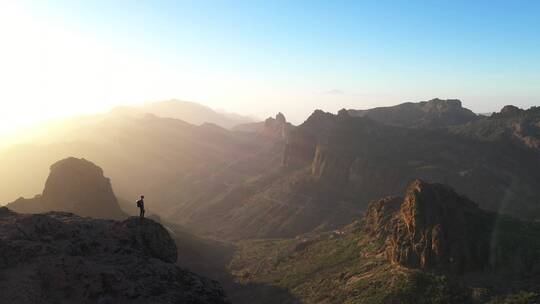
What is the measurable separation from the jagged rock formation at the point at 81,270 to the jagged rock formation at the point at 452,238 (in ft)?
123

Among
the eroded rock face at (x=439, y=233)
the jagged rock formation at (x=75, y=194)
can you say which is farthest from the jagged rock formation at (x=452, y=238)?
the jagged rock formation at (x=75, y=194)

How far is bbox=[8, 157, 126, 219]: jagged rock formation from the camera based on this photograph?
3856 inches

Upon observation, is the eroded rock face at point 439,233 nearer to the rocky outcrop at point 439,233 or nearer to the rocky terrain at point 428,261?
the rocky outcrop at point 439,233

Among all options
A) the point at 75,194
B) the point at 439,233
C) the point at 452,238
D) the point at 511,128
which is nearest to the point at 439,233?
the point at 439,233

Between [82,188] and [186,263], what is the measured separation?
97.4ft

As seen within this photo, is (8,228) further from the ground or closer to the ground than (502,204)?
further from the ground

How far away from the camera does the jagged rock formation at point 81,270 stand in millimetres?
27359

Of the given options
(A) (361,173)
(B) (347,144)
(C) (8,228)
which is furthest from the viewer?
(B) (347,144)

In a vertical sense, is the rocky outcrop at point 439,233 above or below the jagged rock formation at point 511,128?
below

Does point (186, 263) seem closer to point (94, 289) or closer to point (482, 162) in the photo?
point (94, 289)

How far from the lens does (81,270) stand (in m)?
29.0

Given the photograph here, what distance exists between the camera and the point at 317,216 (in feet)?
441

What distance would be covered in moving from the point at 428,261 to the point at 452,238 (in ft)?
14.1

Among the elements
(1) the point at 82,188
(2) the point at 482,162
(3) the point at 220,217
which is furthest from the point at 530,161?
(1) the point at 82,188
